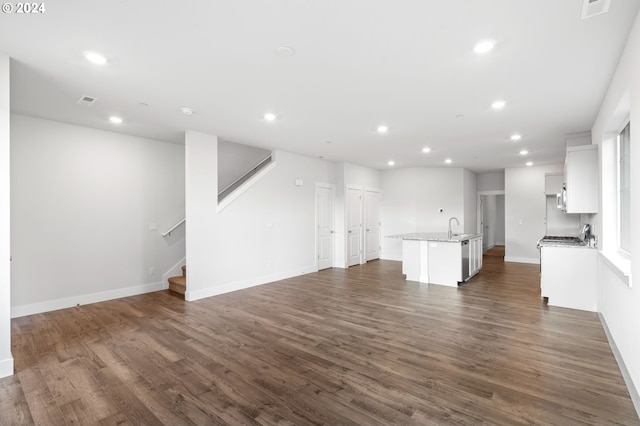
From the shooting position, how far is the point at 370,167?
30.1ft

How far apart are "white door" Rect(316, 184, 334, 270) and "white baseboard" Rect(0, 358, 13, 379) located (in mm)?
5660

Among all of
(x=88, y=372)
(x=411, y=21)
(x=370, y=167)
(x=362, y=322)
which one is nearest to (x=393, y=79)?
(x=411, y=21)

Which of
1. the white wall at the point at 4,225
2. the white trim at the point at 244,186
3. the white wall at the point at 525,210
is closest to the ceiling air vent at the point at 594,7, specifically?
the white wall at the point at 4,225

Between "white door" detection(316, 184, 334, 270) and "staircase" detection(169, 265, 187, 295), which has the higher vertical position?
"white door" detection(316, 184, 334, 270)

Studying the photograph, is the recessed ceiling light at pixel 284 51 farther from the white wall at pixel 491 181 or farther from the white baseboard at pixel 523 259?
the white wall at pixel 491 181

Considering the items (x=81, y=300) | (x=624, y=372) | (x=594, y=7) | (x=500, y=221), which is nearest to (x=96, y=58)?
(x=594, y=7)

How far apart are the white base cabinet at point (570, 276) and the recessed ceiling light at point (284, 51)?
4614 millimetres

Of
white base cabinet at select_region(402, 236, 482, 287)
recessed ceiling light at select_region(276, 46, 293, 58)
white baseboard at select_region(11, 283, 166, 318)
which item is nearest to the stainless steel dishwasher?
white base cabinet at select_region(402, 236, 482, 287)

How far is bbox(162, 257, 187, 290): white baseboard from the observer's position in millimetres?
5914

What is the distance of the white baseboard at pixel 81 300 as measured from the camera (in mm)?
4367

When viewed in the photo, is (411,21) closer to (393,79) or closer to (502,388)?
(393,79)

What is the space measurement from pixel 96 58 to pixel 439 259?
19.4 ft

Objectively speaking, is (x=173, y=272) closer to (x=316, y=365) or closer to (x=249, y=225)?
(x=249, y=225)

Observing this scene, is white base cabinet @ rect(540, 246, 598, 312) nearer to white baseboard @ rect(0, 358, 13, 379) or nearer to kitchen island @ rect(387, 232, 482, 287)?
kitchen island @ rect(387, 232, 482, 287)
